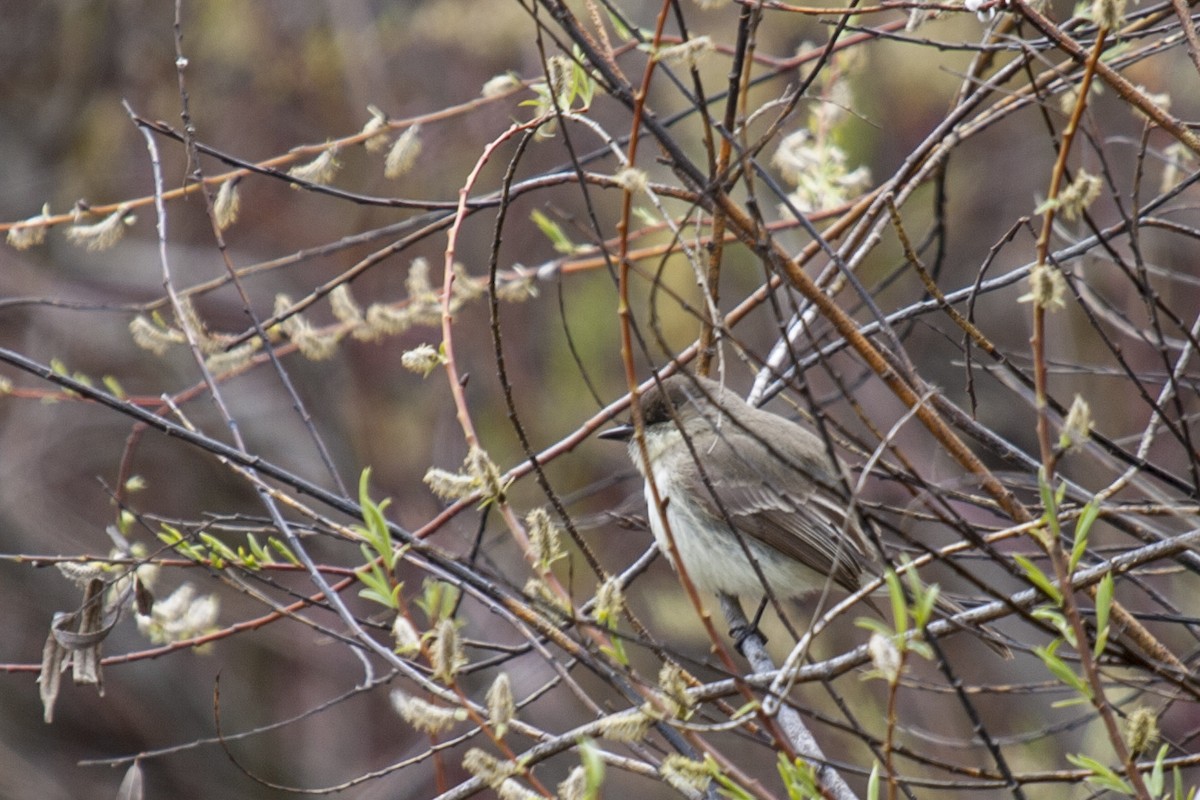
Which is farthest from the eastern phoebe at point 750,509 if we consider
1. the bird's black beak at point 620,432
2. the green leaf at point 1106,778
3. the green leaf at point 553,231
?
the green leaf at point 1106,778

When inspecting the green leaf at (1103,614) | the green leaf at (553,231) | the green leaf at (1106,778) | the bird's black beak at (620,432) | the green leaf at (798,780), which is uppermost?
the green leaf at (553,231)

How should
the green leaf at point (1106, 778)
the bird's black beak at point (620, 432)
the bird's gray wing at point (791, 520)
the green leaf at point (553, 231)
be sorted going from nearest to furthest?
the green leaf at point (1106, 778), the green leaf at point (553, 231), the bird's black beak at point (620, 432), the bird's gray wing at point (791, 520)

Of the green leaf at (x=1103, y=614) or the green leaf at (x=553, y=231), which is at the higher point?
the green leaf at (x=553, y=231)

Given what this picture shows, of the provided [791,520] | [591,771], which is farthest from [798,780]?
[791,520]

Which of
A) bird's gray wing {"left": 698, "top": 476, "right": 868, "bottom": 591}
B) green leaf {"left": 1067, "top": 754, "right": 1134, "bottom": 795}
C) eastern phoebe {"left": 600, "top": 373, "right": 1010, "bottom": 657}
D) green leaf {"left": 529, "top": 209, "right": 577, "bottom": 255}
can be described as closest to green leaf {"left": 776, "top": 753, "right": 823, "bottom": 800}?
green leaf {"left": 1067, "top": 754, "right": 1134, "bottom": 795}

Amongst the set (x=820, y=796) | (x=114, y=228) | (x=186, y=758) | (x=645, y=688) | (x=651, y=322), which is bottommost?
(x=186, y=758)

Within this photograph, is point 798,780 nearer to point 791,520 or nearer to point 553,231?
point 553,231

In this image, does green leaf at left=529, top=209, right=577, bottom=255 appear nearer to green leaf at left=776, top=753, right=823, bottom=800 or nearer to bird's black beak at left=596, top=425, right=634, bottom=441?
bird's black beak at left=596, top=425, right=634, bottom=441

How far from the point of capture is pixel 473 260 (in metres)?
9.28

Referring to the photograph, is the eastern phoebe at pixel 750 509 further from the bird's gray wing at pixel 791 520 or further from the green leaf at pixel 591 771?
the green leaf at pixel 591 771

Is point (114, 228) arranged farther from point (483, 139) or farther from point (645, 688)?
point (483, 139)

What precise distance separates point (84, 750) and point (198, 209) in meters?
4.21

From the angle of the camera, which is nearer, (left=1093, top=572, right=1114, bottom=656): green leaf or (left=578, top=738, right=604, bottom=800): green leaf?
(left=578, top=738, right=604, bottom=800): green leaf

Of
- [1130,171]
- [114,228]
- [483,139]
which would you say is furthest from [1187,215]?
[114,228]
